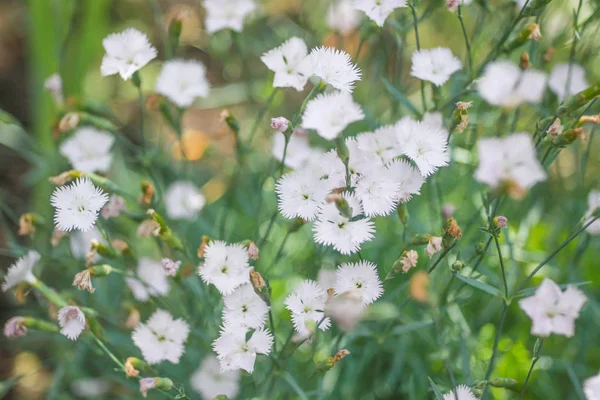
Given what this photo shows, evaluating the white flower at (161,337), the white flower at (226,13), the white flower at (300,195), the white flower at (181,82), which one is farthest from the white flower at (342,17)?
the white flower at (161,337)

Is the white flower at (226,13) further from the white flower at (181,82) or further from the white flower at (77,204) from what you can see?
the white flower at (77,204)

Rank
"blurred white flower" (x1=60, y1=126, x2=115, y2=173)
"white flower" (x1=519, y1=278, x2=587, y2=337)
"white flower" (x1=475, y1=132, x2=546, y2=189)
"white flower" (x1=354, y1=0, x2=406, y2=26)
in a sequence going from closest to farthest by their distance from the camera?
1. "white flower" (x1=475, y1=132, x2=546, y2=189)
2. "white flower" (x1=519, y1=278, x2=587, y2=337)
3. "white flower" (x1=354, y1=0, x2=406, y2=26)
4. "blurred white flower" (x1=60, y1=126, x2=115, y2=173)

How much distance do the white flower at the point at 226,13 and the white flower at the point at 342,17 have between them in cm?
29

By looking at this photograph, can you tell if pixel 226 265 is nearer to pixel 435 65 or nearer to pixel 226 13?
pixel 435 65

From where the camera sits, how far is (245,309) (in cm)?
115

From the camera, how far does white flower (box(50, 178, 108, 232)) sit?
115cm

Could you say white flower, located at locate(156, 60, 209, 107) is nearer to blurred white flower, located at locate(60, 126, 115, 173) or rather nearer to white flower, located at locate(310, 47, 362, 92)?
blurred white flower, located at locate(60, 126, 115, 173)

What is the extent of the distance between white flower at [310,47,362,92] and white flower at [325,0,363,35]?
0.59m

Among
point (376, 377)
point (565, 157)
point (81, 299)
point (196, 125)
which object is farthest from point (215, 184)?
point (565, 157)

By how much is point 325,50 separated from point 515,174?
0.47 meters

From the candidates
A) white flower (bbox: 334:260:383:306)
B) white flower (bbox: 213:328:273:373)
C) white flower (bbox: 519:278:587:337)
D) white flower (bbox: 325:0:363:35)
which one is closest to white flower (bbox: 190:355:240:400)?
white flower (bbox: 213:328:273:373)

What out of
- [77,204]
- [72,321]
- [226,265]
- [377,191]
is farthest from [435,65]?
[72,321]

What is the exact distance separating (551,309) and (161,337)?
2.51ft

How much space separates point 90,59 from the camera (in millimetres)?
2176
